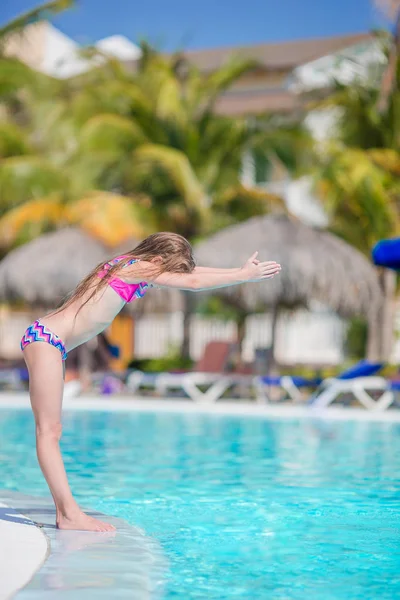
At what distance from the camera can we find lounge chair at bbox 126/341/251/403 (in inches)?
639

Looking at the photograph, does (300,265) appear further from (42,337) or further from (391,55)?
(42,337)

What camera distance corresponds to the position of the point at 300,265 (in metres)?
16.9

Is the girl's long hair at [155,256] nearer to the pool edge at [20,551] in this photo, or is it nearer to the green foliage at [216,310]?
the pool edge at [20,551]

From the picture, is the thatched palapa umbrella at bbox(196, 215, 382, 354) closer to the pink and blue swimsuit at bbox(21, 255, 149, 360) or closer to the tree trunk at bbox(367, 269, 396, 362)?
the tree trunk at bbox(367, 269, 396, 362)

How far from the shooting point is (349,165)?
19156 mm

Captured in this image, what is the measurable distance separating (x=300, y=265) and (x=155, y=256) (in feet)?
39.2

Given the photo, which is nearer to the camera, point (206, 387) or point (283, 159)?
point (206, 387)

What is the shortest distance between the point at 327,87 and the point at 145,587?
20868 mm

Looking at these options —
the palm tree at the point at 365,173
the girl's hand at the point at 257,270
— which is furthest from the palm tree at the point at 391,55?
the girl's hand at the point at 257,270

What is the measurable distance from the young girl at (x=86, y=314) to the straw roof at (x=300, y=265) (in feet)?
38.4

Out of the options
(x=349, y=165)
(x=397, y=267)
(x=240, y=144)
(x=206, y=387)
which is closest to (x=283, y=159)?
(x=240, y=144)

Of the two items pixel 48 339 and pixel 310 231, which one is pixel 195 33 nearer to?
pixel 310 231

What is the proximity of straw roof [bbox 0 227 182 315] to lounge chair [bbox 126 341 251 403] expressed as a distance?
1.50m

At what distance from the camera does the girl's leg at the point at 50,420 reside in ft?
16.4
